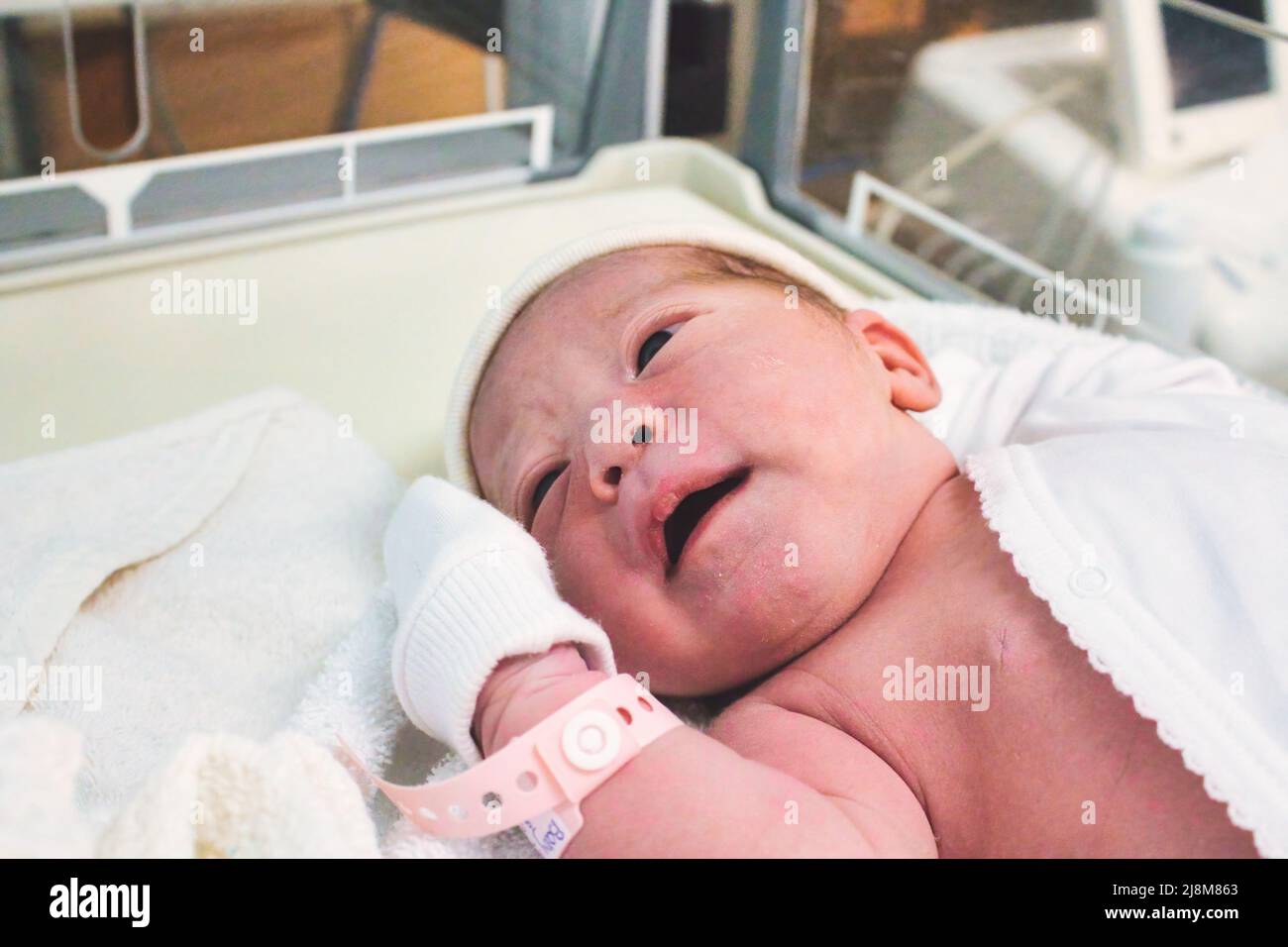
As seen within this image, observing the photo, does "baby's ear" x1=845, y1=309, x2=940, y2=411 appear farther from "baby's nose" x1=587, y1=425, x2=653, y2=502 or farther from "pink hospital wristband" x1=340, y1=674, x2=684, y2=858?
"pink hospital wristband" x1=340, y1=674, x2=684, y2=858

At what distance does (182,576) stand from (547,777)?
450mm

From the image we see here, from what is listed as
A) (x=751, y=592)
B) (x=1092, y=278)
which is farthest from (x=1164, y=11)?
(x=751, y=592)

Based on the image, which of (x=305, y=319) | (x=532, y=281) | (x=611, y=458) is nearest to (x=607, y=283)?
(x=532, y=281)

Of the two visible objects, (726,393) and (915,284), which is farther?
(915,284)

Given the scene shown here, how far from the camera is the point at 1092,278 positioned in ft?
4.77

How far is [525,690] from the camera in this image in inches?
27.9

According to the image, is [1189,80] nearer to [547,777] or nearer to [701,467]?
[701,467]

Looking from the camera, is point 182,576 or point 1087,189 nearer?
point 182,576

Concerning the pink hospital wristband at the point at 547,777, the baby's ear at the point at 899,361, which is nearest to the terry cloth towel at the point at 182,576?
the pink hospital wristband at the point at 547,777

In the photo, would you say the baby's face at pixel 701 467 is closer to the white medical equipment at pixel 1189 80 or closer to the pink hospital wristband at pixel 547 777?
the pink hospital wristband at pixel 547 777

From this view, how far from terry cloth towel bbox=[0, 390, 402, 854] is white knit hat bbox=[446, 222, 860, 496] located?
11 cm

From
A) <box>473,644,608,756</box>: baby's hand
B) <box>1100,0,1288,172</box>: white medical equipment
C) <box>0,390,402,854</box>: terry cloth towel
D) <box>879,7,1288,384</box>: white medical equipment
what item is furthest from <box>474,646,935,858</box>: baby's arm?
<box>1100,0,1288,172</box>: white medical equipment
